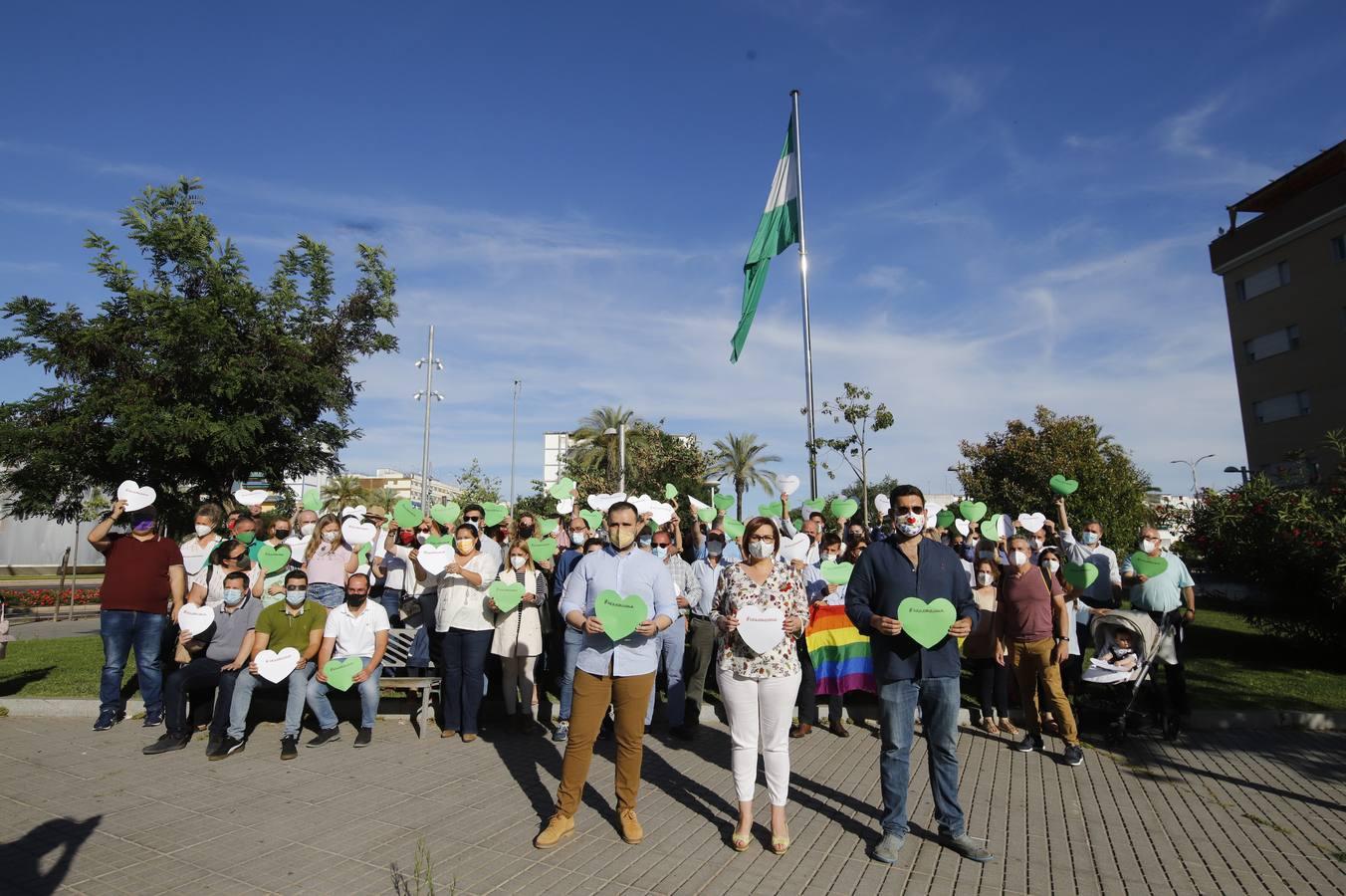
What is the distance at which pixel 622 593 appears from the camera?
4.91 metres

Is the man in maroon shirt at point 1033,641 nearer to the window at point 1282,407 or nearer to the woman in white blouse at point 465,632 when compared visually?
the woman in white blouse at point 465,632

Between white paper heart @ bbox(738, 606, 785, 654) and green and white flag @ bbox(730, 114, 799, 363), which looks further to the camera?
green and white flag @ bbox(730, 114, 799, 363)

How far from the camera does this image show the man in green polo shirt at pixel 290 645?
22.2 ft

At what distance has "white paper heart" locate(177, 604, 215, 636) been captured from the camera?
748 centimetres

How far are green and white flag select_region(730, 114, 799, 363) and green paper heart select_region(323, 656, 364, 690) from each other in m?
11.7

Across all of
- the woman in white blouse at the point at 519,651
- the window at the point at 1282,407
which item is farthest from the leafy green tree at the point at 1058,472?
the woman in white blouse at the point at 519,651

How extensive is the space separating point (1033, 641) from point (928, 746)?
2643mm

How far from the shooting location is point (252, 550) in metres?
8.54

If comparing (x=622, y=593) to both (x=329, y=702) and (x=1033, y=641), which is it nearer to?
(x=329, y=702)

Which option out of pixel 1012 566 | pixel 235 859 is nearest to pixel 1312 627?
pixel 1012 566

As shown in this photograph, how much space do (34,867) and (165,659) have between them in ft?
13.9

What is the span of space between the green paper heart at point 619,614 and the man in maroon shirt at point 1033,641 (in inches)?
155

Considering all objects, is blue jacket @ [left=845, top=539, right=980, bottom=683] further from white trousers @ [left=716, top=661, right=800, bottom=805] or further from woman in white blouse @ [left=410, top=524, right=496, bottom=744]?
woman in white blouse @ [left=410, top=524, right=496, bottom=744]

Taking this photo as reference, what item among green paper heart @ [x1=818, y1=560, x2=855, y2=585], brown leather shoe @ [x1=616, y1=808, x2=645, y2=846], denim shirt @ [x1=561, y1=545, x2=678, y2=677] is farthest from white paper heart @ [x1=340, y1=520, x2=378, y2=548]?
green paper heart @ [x1=818, y1=560, x2=855, y2=585]
